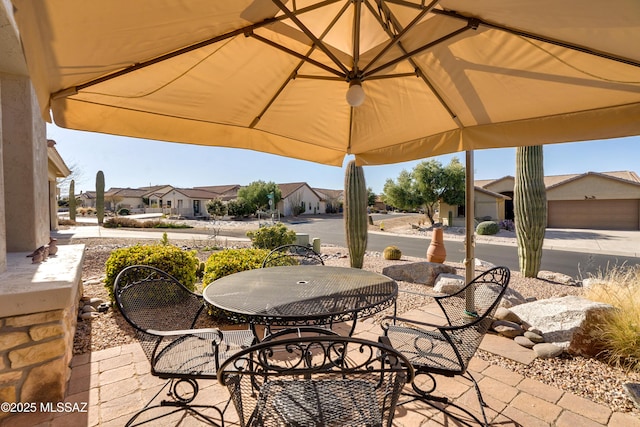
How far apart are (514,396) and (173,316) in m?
2.89

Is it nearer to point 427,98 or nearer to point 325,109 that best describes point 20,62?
point 325,109

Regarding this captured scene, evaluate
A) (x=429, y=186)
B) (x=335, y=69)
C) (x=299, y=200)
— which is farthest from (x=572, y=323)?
(x=299, y=200)

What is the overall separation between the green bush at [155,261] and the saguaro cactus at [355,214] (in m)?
4.01

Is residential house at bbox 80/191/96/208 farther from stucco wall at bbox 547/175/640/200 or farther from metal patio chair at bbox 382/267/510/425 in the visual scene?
stucco wall at bbox 547/175/640/200

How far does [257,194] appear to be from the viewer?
106 ft

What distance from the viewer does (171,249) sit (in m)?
4.39

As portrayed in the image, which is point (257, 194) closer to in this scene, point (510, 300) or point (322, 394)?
point (510, 300)

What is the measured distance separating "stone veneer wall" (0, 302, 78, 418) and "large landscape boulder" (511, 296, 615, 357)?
14.4 ft

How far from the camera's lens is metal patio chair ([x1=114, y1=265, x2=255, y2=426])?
1.85 m

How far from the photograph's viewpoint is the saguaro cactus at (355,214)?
24.2ft

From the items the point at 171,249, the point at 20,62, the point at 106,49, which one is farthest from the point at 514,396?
the point at 20,62

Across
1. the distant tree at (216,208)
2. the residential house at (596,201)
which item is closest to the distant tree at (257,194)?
the distant tree at (216,208)

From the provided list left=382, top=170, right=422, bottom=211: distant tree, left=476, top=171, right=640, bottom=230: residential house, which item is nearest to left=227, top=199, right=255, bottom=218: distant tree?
left=382, top=170, right=422, bottom=211: distant tree

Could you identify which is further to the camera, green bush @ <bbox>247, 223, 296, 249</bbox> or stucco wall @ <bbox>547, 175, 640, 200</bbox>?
stucco wall @ <bbox>547, 175, 640, 200</bbox>
